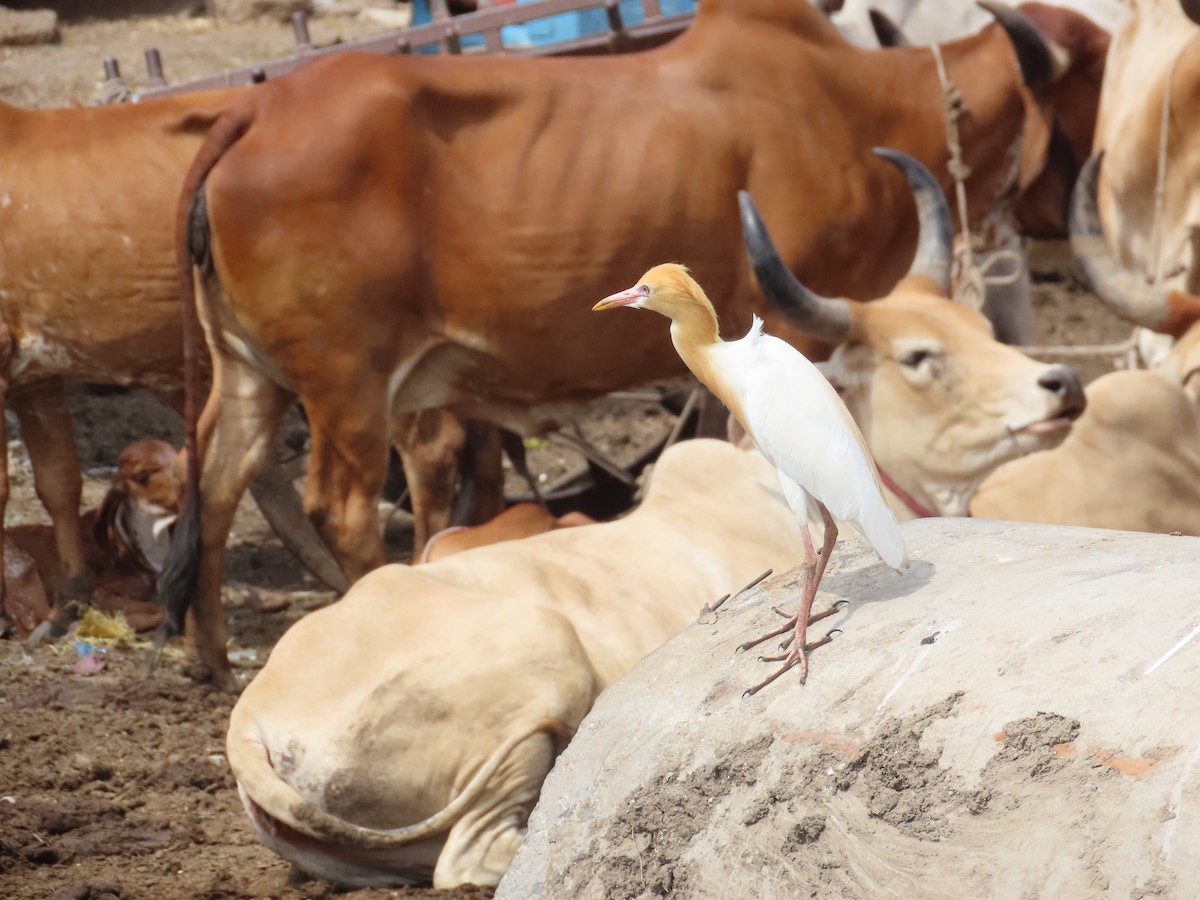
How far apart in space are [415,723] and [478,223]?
2.16m

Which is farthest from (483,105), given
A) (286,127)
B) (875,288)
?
(875,288)

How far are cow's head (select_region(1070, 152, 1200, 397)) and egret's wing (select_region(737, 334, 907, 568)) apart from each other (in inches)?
91.8

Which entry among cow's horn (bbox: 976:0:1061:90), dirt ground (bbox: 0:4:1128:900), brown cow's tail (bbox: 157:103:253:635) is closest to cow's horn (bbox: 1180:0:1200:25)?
cow's horn (bbox: 976:0:1061:90)

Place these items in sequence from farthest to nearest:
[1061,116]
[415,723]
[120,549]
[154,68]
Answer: [154,68], [1061,116], [120,549], [415,723]

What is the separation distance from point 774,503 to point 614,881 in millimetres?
1768

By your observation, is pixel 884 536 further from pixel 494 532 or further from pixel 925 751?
pixel 494 532

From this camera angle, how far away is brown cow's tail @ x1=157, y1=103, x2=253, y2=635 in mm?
5047

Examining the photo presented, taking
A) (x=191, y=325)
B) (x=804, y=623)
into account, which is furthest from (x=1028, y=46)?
(x=804, y=623)

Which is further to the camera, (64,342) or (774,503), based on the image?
(64,342)

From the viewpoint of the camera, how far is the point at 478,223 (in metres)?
5.17

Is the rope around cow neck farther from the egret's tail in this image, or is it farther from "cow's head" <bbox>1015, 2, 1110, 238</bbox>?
the egret's tail

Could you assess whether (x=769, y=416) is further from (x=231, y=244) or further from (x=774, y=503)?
(x=231, y=244)

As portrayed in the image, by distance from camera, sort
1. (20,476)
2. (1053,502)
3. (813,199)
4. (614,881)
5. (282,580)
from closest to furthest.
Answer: (614,881), (1053,502), (813,199), (282,580), (20,476)

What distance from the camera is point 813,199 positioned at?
549 cm
